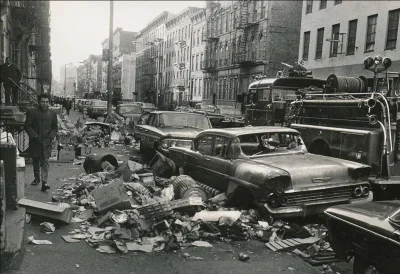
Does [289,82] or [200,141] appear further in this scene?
[289,82]

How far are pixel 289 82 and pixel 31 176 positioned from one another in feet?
28.2

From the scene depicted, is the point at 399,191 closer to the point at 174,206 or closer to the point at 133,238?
the point at 174,206

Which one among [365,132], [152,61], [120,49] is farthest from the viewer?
[120,49]

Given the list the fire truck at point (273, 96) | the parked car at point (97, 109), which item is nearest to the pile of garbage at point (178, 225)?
the fire truck at point (273, 96)

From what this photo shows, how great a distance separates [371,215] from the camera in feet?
12.3

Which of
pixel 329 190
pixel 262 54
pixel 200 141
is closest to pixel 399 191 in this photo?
pixel 329 190

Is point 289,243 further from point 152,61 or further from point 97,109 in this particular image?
point 152,61

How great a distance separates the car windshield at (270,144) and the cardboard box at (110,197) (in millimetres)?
2322

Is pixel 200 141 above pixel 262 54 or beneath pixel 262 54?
beneath

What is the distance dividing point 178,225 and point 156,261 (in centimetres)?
101

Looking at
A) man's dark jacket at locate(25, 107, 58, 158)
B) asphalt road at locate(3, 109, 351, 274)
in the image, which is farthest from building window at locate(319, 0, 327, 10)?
asphalt road at locate(3, 109, 351, 274)

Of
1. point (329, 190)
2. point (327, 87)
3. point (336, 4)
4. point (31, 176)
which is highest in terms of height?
point (336, 4)

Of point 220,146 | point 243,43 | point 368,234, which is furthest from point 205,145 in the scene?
point 243,43

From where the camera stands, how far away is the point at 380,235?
3.48 meters
